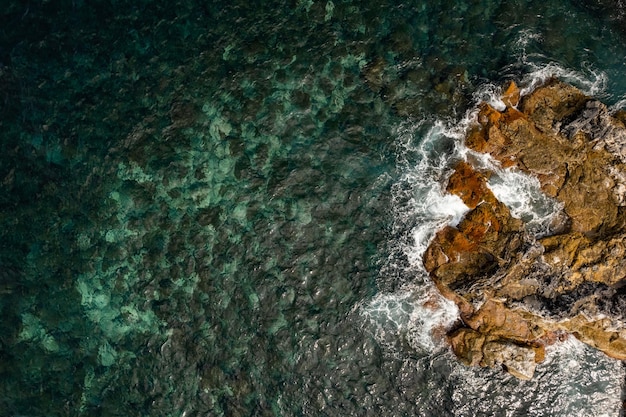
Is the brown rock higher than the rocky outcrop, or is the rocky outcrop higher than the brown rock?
the brown rock

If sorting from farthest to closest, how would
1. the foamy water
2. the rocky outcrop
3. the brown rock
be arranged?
the brown rock < the foamy water < the rocky outcrop

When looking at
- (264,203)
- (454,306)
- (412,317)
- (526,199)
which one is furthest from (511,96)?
(264,203)

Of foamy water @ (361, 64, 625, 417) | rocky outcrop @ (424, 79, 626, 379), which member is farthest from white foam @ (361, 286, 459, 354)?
rocky outcrop @ (424, 79, 626, 379)

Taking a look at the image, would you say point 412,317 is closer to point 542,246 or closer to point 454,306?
point 454,306

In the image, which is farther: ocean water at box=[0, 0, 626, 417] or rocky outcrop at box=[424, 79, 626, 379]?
ocean water at box=[0, 0, 626, 417]

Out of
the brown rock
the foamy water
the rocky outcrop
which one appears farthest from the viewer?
the brown rock

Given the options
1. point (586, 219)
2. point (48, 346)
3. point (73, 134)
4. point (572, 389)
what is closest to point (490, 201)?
point (586, 219)

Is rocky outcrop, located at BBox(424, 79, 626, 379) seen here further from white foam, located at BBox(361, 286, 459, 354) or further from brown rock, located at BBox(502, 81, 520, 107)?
white foam, located at BBox(361, 286, 459, 354)

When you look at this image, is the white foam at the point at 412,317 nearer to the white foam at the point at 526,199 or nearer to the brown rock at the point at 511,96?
the white foam at the point at 526,199
